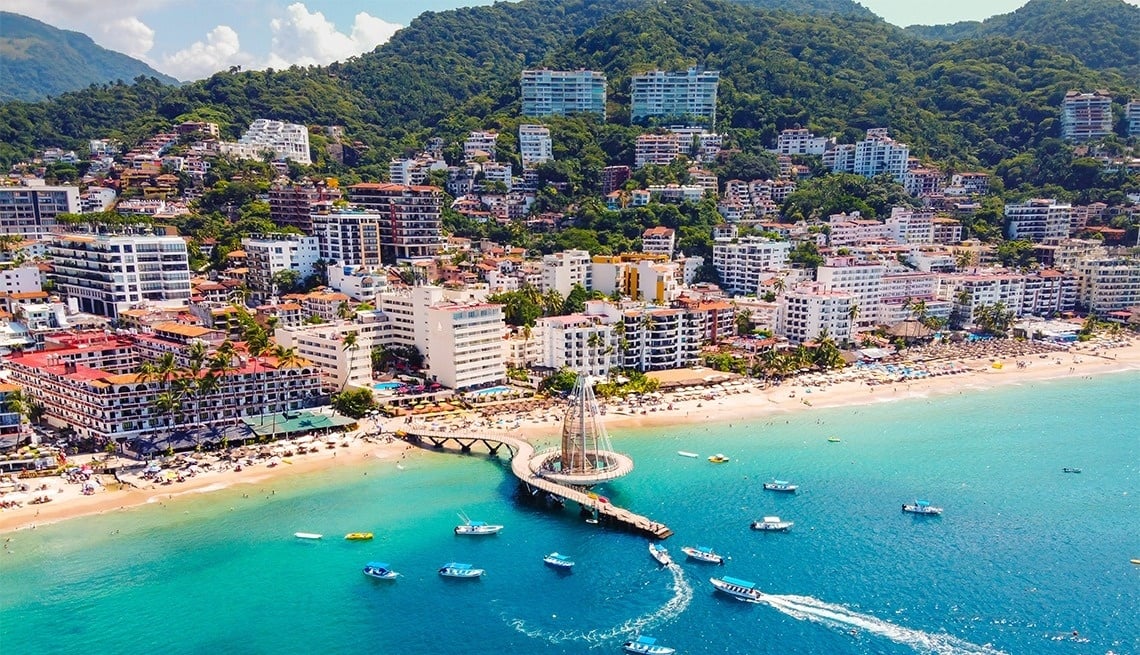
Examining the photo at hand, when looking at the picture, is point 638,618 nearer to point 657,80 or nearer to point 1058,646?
point 1058,646

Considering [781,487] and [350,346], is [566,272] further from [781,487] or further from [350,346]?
[781,487]

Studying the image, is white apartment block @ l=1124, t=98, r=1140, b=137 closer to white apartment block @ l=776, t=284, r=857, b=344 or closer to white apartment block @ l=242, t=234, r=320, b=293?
white apartment block @ l=776, t=284, r=857, b=344

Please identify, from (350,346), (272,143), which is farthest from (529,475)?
(272,143)

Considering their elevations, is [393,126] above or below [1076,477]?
above

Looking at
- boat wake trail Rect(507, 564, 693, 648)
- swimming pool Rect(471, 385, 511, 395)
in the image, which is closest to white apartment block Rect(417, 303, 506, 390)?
swimming pool Rect(471, 385, 511, 395)

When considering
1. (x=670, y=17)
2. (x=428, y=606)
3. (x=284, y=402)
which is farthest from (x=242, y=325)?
(x=670, y=17)
